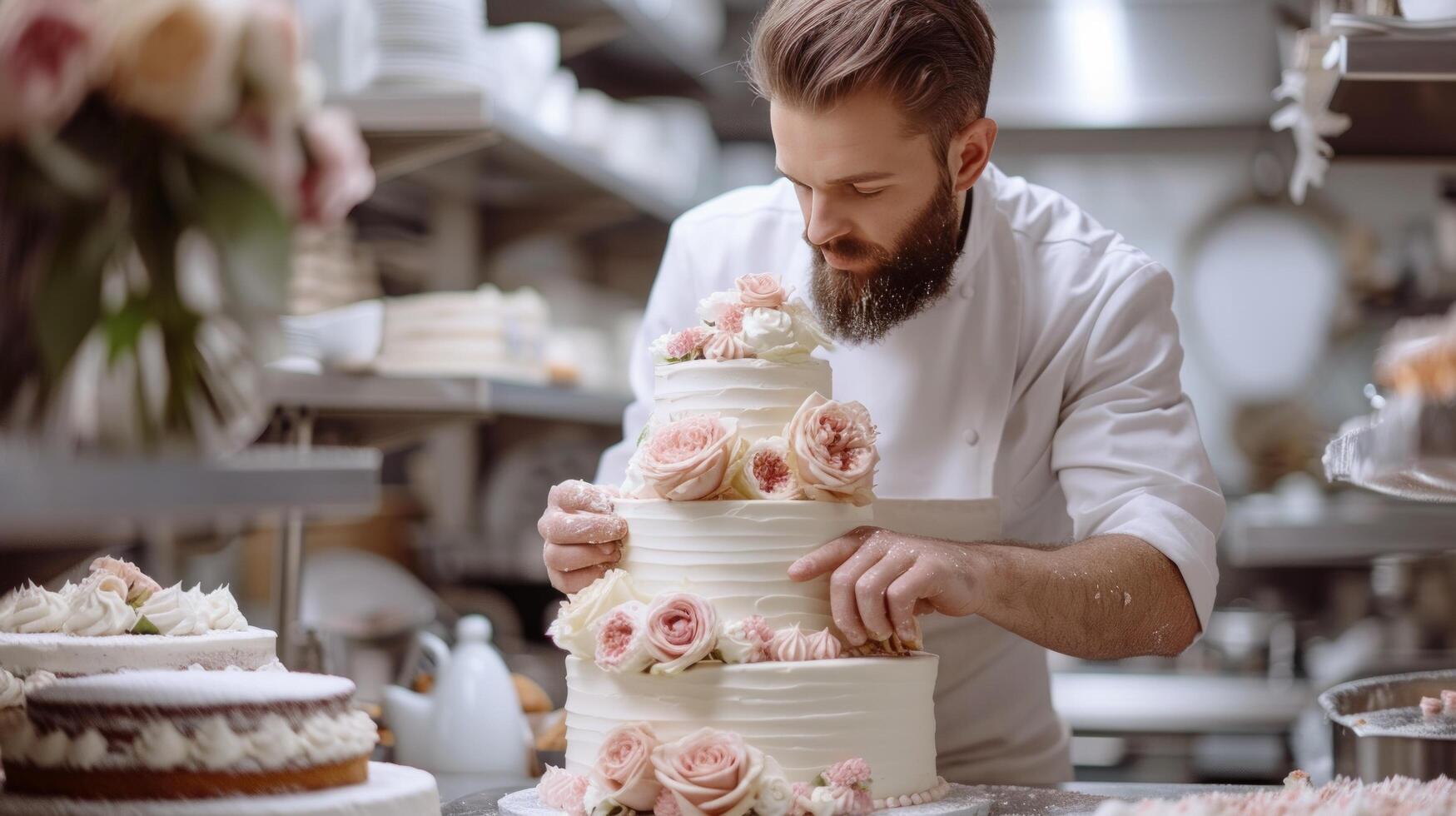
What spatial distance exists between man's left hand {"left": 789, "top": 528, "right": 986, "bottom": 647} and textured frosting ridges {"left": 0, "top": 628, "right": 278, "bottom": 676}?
61 cm

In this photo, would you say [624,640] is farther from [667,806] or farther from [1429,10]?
[1429,10]

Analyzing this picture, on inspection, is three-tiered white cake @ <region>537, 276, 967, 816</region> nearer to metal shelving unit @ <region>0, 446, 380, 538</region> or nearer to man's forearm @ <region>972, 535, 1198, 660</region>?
man's forearm @ <region>972, 535, 1198, 660</region>

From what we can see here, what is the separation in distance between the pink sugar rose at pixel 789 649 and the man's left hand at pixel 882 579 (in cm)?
5

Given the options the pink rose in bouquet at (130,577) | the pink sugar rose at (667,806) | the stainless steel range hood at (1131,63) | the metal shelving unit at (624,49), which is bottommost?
the pink sugar rose at (667,806)

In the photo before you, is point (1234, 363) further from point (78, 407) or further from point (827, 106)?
point (78, 407)

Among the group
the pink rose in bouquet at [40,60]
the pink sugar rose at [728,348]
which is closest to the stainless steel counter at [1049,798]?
the pink sugar rose at [728,348]

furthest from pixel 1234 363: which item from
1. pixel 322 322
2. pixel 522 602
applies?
pixel 322 322

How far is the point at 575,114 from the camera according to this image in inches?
155

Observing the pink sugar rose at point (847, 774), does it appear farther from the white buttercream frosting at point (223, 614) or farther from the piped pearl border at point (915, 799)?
the white buttercream frosting at point (223, 614)

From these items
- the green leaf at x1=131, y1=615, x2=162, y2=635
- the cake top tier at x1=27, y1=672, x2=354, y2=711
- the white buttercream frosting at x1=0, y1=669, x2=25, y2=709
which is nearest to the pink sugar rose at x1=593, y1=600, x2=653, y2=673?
the cake top tier at x1=27, y1=672, x2=354, y2=711

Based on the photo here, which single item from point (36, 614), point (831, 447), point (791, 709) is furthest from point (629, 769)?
point (36, 614)

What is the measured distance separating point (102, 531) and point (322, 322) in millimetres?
1854

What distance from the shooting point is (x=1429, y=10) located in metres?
1.97

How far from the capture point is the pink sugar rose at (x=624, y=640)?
5.22 feet
